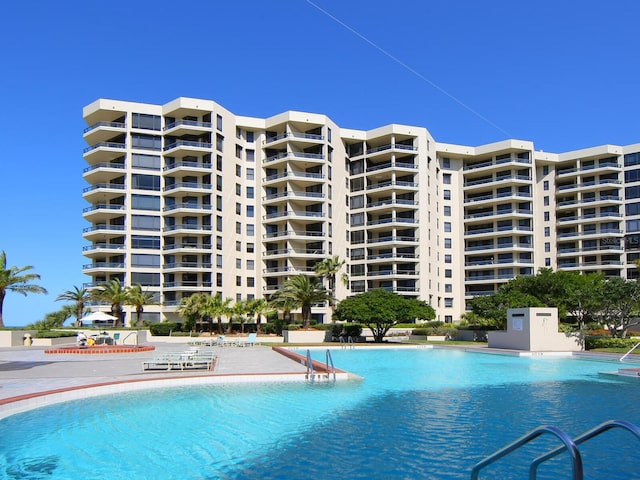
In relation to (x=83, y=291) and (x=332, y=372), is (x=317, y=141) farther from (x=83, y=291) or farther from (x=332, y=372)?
(x=332, y=372)

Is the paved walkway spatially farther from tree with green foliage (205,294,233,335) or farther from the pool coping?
tree with green foliage (205,294,233,335)

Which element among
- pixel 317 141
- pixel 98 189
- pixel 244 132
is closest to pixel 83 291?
pixel 98 189

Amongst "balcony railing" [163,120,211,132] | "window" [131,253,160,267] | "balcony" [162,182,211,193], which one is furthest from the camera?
"balcony railing" [163,120,211,132]

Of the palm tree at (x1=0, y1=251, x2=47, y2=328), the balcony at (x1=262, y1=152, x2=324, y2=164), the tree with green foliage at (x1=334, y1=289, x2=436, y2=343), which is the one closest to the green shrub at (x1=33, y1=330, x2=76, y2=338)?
the palm tree at (x1=0, y1=251, x2=47, y2=328)

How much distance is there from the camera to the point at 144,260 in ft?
218

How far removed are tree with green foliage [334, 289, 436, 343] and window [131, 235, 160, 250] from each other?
2772 cm

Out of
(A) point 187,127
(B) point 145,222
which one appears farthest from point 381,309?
(A) point 187,127

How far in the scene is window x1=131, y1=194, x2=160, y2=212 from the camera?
66.8 metres

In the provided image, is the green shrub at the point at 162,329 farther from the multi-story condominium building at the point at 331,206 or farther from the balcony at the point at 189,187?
the balcony at the point at 189,187

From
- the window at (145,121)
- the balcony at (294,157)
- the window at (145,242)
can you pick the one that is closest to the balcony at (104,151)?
the window at (145,121)

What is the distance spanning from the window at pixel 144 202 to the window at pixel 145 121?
8171 mm

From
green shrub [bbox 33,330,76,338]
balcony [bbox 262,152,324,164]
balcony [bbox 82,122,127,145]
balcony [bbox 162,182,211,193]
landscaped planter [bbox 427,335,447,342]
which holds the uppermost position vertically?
balcony [bbox 82,122,127,145]

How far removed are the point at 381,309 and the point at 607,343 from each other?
17.0m

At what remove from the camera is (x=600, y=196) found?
76.4 meters
